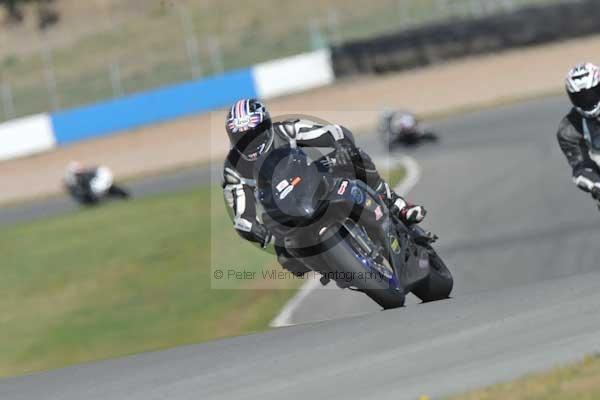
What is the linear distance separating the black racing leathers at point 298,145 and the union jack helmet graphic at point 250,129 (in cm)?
7

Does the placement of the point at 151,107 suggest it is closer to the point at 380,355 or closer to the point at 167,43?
the point at 167,43

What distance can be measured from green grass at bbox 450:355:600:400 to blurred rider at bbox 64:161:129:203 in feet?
57.0

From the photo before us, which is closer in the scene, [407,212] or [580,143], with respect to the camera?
[407,212]

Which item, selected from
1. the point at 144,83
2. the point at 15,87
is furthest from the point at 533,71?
the point at 15,87

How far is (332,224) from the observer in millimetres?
6668

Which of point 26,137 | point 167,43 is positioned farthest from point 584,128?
point 167,43

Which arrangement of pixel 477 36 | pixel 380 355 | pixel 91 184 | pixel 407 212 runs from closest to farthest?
pixel 380 355 → pixel 407 212 → pixel 91 184 → pixel 477 36

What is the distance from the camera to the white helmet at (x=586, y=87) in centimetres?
790

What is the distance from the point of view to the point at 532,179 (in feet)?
47.8

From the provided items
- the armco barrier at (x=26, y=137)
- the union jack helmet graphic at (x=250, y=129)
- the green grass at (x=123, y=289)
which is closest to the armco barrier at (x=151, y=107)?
the armco barrier at (x=26, y=137)

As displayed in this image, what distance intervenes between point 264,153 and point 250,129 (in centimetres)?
19

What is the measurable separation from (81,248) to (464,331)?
11833 millimetres

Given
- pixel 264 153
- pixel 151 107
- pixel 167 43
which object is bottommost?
pixel 151 107

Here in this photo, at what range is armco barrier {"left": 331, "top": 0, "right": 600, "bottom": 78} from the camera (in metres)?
24.7
